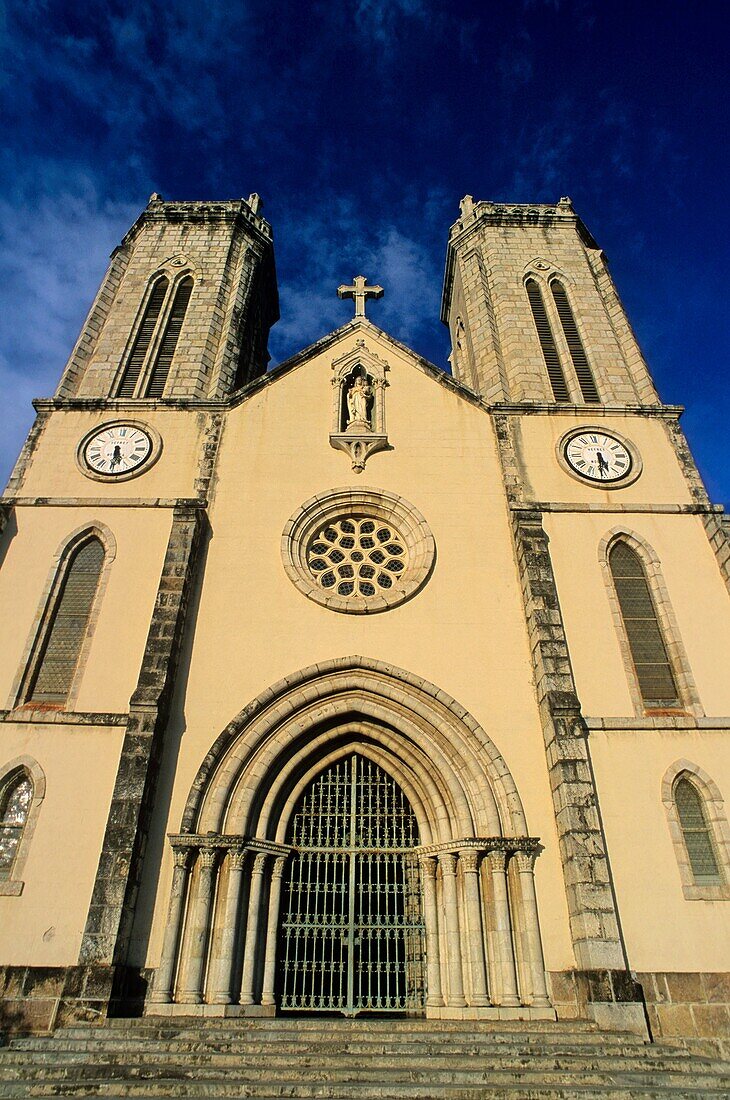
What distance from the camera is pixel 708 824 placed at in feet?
29.6

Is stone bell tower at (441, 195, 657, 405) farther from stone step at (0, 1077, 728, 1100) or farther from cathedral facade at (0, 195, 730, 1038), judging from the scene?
stone step at (0, 1077, 728, 1100)

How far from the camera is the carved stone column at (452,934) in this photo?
8320 millimetres

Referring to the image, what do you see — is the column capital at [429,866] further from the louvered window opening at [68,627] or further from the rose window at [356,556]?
the louvered window opening at [68,627]

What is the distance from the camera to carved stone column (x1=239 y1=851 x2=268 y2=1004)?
832cm

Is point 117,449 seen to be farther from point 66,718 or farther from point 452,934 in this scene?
point 452,934

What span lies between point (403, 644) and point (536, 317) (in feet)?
30.0

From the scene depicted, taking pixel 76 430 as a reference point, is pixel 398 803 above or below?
below

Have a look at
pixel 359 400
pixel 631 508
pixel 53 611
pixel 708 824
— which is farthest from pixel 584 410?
pixel 53 611

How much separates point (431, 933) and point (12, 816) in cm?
540

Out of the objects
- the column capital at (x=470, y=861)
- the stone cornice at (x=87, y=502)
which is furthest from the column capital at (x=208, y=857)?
the stone cornice at (x=87, y=502)

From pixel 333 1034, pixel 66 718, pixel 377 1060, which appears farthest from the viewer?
pixel 66 718

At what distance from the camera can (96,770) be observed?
360 inches

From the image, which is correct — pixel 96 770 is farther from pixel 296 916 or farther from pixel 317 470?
pixel 317 470

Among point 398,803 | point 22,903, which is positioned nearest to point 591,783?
point 398,803
